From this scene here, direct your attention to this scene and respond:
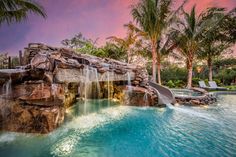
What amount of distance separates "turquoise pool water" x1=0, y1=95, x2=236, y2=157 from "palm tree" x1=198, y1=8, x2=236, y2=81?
1389 centimetres

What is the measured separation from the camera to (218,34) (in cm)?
1831

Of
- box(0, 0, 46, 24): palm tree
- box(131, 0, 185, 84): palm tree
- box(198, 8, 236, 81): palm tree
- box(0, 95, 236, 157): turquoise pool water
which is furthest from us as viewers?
box(198, 8, 236, 81): palm tree

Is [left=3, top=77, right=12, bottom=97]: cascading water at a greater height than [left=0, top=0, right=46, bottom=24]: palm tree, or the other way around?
[left=0, top=0, right=46, bottom=24]: palm tree

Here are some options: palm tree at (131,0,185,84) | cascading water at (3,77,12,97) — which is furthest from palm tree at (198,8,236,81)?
cascading water at (3,77,12,97)

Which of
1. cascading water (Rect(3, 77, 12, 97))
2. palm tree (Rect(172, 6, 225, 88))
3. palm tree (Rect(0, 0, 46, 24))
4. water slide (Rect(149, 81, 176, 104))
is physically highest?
palm tree (Rect(172, 6, 225, 88))

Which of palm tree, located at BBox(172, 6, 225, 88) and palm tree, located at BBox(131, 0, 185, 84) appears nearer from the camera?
palm tree, located at BBox(131, 0, 185, 84)

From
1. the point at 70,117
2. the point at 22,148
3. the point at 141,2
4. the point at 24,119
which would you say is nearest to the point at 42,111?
the point at 24,119

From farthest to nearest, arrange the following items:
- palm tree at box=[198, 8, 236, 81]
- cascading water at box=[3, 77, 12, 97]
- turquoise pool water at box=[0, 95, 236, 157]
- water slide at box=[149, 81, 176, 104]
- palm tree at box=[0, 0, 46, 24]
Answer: palm tree at box=[198, 8, 236, 81]
water slide at box=[149, 81, 176, 104]
palm tree at box=[0, 0, 46, 24]
cascading water at box=[3, 77, 12, 97]
turquoise pool water at box=[0, 95, 236, 157]

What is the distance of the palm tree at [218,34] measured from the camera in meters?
15.7

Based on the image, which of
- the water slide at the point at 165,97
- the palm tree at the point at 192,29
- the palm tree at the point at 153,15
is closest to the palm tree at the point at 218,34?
the palm tree at the point at 192,29

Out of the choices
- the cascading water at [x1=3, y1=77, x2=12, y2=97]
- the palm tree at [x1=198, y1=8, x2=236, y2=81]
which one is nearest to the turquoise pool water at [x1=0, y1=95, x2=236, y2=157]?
the cascading water at [x1=3, y1=77, x2=12, y2=97]

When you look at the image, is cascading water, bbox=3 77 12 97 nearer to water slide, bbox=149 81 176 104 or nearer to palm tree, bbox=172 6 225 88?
water slide, bbox=149 81 176 104

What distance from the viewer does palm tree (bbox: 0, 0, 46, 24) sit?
22.1 feet

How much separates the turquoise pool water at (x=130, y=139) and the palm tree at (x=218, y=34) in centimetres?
1389
